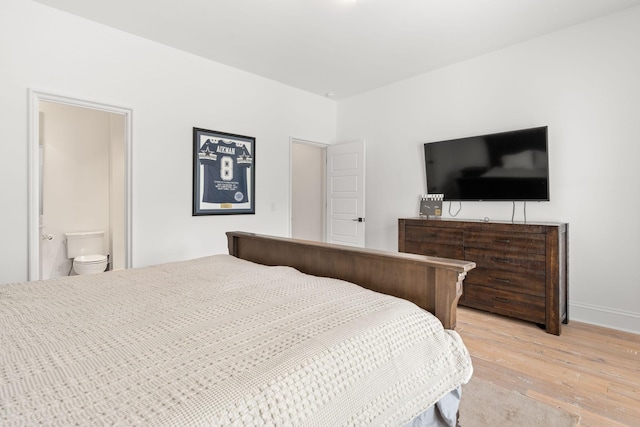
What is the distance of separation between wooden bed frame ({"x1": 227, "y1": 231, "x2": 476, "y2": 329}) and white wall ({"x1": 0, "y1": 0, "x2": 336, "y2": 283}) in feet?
5.39

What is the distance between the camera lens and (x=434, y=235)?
359 centimetres

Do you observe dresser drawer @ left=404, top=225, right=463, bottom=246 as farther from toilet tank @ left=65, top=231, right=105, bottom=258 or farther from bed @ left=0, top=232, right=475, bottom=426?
toilet tank @ left=65, top=231, right=105, bottom=258

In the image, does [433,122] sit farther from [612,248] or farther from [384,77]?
[612,248]

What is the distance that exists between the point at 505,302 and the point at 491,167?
1409 millimetres

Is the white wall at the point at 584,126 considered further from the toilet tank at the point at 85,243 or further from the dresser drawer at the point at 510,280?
the toilet tank at the point at 85,243

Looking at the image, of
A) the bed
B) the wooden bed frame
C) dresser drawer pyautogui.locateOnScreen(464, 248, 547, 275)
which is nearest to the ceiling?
the wooden bed frame

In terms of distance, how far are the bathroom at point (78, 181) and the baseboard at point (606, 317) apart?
205 inches

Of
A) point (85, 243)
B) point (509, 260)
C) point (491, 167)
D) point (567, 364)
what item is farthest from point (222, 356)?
point (85, 243)

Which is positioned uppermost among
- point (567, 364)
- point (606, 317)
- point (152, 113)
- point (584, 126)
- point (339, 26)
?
point (339, 26)

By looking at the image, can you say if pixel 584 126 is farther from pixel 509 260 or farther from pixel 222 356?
pixel 222 356

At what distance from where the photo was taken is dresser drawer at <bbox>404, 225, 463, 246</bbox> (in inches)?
135

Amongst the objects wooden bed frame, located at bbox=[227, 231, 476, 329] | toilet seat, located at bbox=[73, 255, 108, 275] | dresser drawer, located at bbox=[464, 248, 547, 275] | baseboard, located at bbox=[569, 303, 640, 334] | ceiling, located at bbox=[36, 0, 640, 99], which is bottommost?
baseboard, located at bbox=[569, 303, 640, 334]

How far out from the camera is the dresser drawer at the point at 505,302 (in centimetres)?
A: 290

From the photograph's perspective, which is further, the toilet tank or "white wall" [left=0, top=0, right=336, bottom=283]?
the toilet tank
